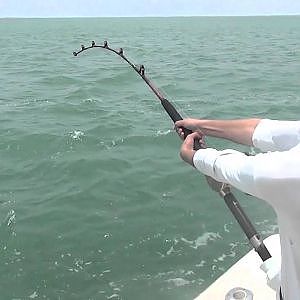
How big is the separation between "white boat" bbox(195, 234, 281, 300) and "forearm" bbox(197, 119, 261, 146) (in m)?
0.90

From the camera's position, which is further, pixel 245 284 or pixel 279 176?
pixel 245 284

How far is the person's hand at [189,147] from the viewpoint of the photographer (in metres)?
2.31

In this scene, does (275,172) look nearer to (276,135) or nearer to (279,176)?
(279,176)

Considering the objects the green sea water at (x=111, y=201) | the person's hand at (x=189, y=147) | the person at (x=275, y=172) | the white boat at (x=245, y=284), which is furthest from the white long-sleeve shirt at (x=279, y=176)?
the green sea water at (x=111, y=201)

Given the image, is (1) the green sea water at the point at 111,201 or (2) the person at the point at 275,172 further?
(1) the green sea water at the point at 111,201

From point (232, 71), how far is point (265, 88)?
421cm

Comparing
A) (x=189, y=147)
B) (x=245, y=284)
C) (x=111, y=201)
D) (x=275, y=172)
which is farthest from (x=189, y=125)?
(x=111, y=201)

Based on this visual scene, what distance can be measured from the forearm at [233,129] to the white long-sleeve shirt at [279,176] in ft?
0.70

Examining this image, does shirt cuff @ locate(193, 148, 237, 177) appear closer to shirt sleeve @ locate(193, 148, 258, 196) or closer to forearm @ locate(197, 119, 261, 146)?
shirt sleeve @ locate(193, 148, 258, 196)

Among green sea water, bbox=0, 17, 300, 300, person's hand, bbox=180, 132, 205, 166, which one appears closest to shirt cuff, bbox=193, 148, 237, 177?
person's hand, bbox=180, 132, 205, 166

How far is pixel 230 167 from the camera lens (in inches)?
71.1

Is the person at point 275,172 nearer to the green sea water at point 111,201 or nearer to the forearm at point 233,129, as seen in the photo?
the forearm at point 233,129

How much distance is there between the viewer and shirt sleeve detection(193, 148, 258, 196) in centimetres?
165

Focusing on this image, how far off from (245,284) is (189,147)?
1.38 meters
